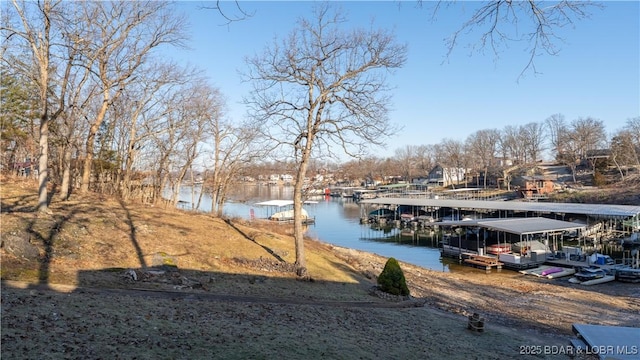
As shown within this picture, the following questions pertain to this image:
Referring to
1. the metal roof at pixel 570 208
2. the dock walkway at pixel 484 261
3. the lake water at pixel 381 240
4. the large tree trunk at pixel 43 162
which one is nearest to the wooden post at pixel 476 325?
the large tree trunk at pixel 43 162

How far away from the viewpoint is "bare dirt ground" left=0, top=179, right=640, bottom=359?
669 cm

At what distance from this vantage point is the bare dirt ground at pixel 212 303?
6688mm

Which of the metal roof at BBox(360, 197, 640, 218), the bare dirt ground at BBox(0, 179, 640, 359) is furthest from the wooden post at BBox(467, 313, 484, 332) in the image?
the metal roof at BBox(360, 197, 640, 218)

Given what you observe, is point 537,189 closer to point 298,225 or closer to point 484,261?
point 484,261

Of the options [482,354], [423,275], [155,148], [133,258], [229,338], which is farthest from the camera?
[155,148]

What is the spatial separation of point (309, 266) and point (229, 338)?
33.4 ft

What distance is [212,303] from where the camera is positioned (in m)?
9.59

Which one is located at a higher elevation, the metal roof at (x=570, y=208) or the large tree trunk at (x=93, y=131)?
the large tree trunk at (x=93, y=131)

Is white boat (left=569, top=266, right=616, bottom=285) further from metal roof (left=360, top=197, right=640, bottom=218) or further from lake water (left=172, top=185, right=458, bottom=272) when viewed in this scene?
metal roof (left=360, top=197, right=640, bottom=218)

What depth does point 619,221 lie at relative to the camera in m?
48.9

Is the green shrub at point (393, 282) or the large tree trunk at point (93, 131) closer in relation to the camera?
the green shrub at point (393, 282)

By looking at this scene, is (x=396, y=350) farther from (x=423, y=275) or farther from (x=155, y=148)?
(x=155, y=148)

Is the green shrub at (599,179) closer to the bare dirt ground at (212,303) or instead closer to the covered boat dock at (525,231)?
the covered boat dock at (525,231)

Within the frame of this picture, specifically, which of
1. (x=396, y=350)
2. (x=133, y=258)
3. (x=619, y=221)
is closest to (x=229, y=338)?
(x=396, y=350)
